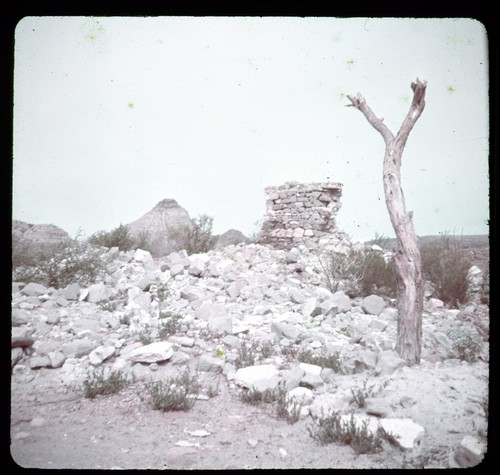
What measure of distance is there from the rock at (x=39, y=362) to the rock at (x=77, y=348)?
194mm

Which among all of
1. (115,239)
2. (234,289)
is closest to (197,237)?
(115,239)

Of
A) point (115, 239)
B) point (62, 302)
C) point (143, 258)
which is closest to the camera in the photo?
point (62, 302)

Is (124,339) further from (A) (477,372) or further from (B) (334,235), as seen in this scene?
(B) (334,235)

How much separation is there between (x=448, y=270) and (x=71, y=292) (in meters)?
6.63

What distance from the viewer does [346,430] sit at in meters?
2.76

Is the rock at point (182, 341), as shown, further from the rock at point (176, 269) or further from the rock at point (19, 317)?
the rock at point (176, 269)

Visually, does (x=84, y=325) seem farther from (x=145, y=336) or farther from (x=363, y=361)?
(x=363, y=361)

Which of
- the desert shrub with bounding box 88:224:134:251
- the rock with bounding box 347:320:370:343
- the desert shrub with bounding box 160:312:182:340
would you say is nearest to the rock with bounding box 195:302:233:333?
the desert shrub with bounding box 160:312:182:340

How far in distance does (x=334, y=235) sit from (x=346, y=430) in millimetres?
7285

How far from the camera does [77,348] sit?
3871 millimetres

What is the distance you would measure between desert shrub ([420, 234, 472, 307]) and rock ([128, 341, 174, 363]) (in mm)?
5132

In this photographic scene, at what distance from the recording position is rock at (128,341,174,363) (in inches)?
149

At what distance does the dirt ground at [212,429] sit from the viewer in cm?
257

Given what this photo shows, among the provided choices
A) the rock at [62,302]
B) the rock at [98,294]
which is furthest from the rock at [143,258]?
the rock at [62,302]
